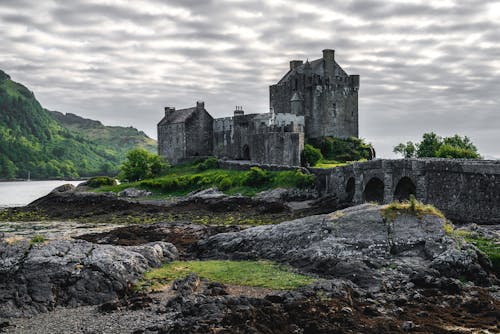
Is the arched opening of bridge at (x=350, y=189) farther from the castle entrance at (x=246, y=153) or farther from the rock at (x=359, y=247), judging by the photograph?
the castle entrance at (x=246, y=153)

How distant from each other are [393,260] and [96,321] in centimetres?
1109

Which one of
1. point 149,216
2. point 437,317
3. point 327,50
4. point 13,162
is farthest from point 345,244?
point 13,162

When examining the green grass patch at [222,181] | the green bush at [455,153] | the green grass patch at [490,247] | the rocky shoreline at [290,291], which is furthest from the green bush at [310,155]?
the green grass patch at [490,247]

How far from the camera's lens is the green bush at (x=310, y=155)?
60.9 metres

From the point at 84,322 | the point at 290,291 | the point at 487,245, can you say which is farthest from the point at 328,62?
the point at 84,322

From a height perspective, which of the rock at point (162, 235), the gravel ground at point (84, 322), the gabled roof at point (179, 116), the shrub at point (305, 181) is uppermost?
the gabled roof at point (179, 116)

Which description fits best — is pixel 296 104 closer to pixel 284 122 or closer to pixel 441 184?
pixel 284 122

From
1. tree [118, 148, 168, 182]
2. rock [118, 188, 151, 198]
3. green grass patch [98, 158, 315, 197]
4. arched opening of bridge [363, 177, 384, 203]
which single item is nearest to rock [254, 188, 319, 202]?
green grass patch [98, 158, 315, 197]

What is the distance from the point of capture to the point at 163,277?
22828 mm

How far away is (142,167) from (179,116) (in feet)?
35.7

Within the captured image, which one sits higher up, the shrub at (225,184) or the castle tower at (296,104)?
the castle tower at (296,104)

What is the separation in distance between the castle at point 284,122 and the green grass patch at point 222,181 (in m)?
5.16

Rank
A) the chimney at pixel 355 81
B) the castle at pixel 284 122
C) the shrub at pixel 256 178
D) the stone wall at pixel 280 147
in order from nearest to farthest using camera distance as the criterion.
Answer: the shrub at pixel 256 178
the stone wall at pixel 280 147
the castle at pixel 284 122
the chimney at pixel 355 81

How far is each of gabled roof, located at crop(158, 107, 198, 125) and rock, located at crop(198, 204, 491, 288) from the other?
51700 mm
